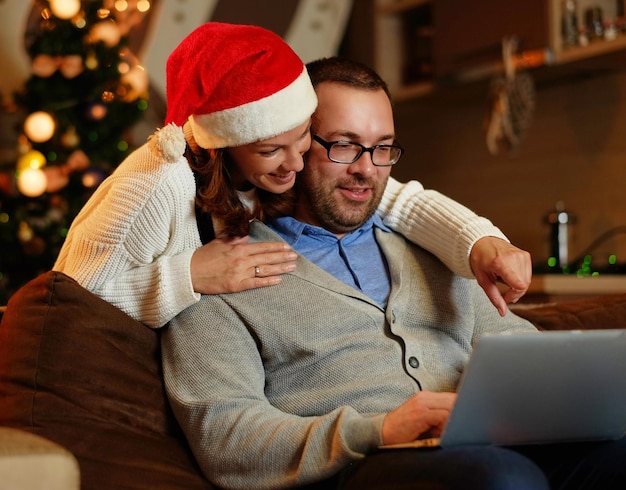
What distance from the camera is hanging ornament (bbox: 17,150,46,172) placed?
346cm

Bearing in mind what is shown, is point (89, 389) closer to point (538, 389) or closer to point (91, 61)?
point (538, 389)

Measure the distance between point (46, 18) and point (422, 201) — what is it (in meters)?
2.21

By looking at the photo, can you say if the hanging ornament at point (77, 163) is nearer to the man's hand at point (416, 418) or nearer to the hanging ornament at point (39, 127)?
the hanging ornament at point (39, 127)

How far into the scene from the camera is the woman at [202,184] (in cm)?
159

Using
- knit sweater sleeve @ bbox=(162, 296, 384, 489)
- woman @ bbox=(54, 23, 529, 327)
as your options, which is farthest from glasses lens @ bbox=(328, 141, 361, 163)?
knit sweater sleeve @ bbox=(162, 296, 384, 489)

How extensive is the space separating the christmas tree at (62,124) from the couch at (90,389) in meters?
1.92

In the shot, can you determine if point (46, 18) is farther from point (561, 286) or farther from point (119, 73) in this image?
point (561, 286)

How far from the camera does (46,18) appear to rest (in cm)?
356

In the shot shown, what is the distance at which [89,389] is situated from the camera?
150 cm

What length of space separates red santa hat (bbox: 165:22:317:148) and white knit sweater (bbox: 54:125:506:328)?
65mm

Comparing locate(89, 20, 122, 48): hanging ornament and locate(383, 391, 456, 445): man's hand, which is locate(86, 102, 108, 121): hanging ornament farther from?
locate(383, 391, 456, 445): man's hand

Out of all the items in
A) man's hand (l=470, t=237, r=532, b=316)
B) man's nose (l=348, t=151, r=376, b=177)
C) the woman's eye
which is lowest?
man's hand (l=470, t=237, r=532, b=316)

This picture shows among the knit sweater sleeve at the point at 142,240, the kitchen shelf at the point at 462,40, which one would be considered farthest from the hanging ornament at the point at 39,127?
the knit sweater sleeve at the point at 142,240

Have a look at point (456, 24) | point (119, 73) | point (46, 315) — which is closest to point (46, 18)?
point (119, 73)
